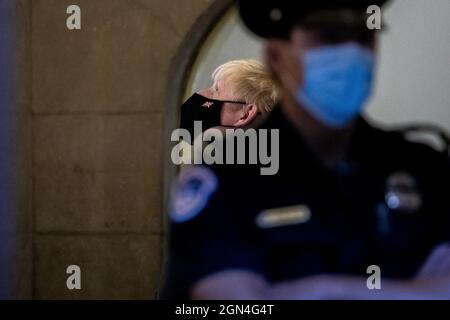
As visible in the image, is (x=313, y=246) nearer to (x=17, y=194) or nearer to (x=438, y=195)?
(x=438, y=195)

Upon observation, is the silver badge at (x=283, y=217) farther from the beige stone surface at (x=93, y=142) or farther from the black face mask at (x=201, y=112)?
the beige stone surface at (x=93, y=142)

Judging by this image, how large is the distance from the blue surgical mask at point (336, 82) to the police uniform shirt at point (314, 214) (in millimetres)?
65

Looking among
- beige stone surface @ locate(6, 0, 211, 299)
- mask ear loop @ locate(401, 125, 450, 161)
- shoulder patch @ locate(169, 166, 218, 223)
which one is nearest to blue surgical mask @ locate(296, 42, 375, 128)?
mask ear loop @ locate(401, 125, 450, 161)

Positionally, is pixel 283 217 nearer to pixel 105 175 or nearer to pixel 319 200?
pixel 319 200

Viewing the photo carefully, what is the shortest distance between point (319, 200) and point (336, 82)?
0.99ft

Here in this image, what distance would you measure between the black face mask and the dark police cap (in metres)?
1.07

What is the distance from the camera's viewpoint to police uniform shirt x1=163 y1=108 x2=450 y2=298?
60.1 inches

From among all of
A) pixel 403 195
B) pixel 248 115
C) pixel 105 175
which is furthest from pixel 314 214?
pixel 105 175

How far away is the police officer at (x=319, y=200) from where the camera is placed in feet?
5.00

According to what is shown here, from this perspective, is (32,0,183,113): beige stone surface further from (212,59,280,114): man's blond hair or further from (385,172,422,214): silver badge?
(385,172,422,214): silver badge
